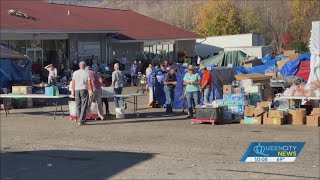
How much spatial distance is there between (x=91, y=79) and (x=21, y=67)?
30.1 feet

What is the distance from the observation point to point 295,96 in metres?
16.4

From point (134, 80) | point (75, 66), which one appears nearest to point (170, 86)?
point (134, 80)

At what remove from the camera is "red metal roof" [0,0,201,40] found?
110ft

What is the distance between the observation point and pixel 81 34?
37.5 m

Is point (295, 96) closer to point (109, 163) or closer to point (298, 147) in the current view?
point (109, 163)

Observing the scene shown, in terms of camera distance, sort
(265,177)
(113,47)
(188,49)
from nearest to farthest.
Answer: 1. (265,177)
2. (113,47)
3. (188,49)

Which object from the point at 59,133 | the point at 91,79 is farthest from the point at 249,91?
the point at 59,133

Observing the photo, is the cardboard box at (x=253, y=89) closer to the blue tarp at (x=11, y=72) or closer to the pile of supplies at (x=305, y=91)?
the pile of supplies at (x=305, y=91)

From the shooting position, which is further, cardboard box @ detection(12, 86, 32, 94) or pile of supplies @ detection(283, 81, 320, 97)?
cardboard box @ detection(12, 86, 32, 94)

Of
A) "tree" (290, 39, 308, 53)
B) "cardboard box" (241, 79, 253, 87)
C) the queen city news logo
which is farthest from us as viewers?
"tree" (290, 39, 308, 53)

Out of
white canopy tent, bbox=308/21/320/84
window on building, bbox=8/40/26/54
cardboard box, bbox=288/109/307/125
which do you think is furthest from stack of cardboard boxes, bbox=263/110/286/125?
window on building, bbox=8/40/26/54

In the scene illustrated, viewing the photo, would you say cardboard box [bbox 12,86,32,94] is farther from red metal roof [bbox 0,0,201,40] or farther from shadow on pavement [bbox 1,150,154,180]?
red metal roof [bbox 0,0,201,40]

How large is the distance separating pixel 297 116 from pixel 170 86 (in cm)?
482

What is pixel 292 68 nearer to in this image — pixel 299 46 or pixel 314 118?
pixel 314 118
